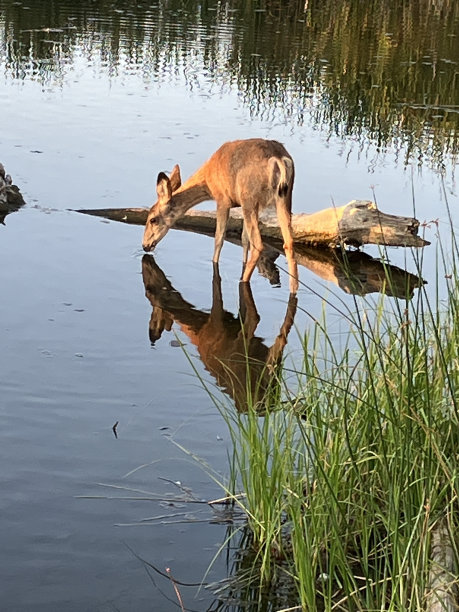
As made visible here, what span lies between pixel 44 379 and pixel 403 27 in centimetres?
2132

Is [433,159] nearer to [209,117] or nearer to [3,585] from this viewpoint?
[209,117]

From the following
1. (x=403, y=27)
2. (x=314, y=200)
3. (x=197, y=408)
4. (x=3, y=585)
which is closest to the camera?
(x=3, y=585)

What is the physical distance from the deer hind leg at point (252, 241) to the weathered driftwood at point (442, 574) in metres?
5.68

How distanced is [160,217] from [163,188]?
0.98 feet

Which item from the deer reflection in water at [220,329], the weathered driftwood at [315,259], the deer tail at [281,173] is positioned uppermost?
the deer tail at [281,173]

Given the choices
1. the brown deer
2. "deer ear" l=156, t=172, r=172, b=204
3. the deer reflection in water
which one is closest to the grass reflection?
the brown deer

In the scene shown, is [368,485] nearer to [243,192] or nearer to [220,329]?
[220,329]

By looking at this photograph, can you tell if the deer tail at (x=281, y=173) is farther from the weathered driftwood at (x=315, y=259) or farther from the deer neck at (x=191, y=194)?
the deer neck at (x=191, y=194)

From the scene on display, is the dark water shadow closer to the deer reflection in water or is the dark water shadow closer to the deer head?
the deer head

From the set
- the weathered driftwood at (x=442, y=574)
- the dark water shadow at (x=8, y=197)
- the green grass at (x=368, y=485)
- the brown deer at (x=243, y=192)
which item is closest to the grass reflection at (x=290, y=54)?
the brown deer at (x=243, y=192)

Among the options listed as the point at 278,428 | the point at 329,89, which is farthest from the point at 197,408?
the point at 329,89

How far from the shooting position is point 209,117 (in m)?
17.2

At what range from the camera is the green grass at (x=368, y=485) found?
13.7ft

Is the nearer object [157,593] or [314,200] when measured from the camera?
[157,593]
